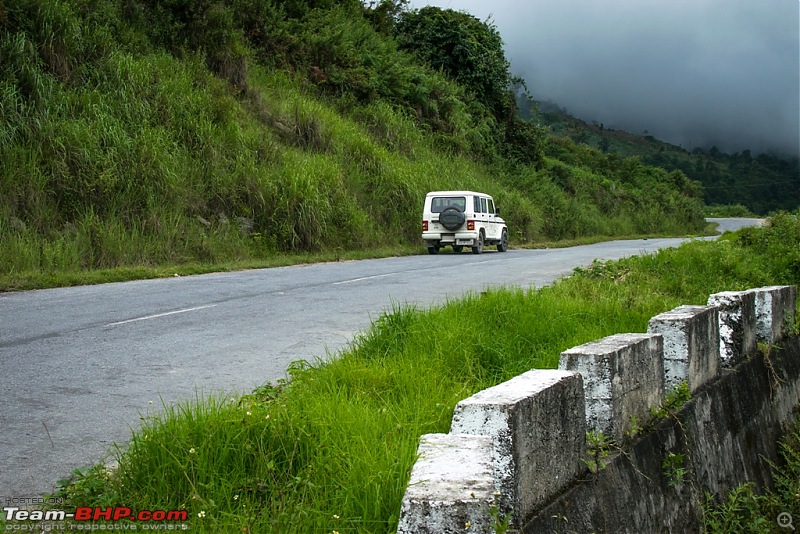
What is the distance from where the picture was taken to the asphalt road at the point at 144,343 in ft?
15.1

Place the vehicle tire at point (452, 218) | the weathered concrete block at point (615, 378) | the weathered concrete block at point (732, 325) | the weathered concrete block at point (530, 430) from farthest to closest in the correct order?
the vehicle tire at point (452, 218)
the weathered concrete block at point (732, 325)
the weathered concrete block at point (615, 378)
the weathered concrete block at point (530, 430)

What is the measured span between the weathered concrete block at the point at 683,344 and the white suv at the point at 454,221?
729 inches

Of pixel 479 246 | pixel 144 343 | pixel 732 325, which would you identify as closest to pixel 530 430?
pixel 732 325

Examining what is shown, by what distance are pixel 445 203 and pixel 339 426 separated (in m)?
21.0

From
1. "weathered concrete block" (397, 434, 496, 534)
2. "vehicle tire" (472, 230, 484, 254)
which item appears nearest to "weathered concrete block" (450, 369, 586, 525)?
"weathered concrete block" (397, 434, 496, 534)

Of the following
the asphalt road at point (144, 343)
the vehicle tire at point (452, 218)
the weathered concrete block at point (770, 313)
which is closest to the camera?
the asphalt road at point (144, 343)

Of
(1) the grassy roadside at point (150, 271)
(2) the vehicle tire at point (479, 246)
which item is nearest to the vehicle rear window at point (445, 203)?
(2) the vehicle tire at point (479, 246)

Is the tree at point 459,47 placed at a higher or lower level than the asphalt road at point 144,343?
higher

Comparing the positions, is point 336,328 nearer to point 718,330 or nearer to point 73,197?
point 718,330

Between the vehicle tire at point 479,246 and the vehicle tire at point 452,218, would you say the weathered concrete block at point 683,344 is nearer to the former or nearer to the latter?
the vehicle tire at point 452,218

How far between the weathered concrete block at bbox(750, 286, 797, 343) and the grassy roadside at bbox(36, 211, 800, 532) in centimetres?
94

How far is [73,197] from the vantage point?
1677 cm

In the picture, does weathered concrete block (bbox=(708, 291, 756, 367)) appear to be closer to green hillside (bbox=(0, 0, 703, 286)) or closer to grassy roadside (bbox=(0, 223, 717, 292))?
grassy roadside (bbox=(0, 223, 717, 292))

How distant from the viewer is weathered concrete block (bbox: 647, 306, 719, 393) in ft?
16.6
